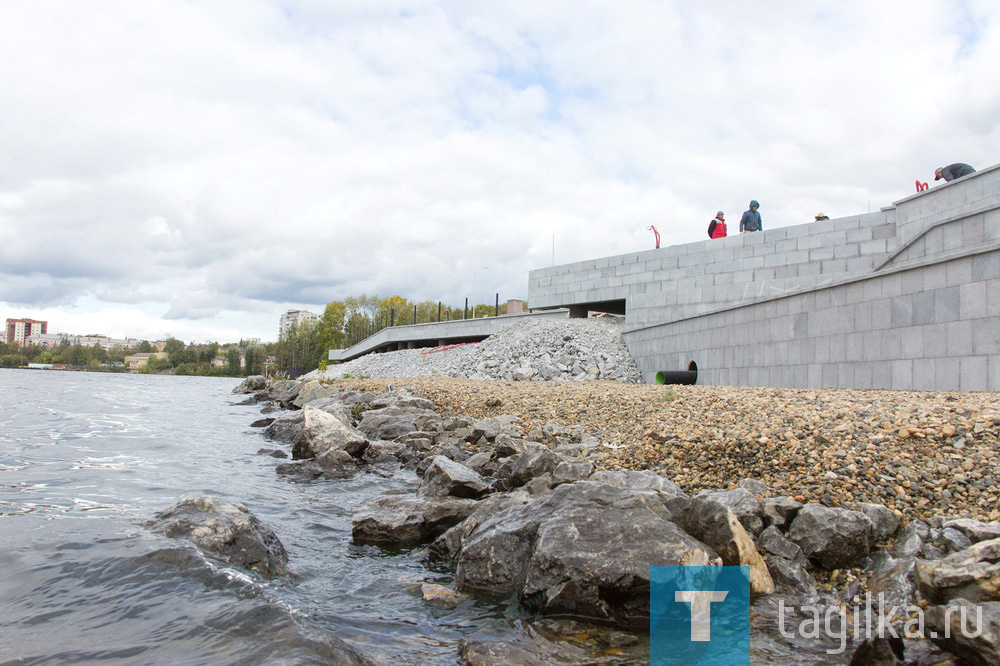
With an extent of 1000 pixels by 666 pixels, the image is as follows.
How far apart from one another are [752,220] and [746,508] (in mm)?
19154

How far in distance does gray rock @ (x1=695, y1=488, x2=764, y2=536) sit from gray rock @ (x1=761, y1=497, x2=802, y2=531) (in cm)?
4

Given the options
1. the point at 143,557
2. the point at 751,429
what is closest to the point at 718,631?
the point at 751,429

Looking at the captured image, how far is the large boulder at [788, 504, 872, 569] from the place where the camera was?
13.8 ft

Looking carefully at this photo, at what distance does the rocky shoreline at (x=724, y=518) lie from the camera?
11.6ft

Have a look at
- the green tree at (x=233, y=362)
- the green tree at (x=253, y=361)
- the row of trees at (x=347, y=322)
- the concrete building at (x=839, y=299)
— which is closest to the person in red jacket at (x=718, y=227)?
the concrete building at (x=839, y=299)

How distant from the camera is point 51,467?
29.5 ft

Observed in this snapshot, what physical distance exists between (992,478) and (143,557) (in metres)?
6.50

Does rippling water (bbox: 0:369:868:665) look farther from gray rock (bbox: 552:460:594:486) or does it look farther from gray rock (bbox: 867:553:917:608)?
gray rock (bbox: 552:460:594:486)

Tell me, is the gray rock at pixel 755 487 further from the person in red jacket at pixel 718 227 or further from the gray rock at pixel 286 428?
the person in red jacket at pixel 718 227

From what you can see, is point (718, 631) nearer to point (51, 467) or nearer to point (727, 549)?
point (727, 549)

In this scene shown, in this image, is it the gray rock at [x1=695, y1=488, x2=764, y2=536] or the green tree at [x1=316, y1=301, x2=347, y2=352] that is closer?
the gray rock at [x1=695, y1=488, x2=764, y2=536]

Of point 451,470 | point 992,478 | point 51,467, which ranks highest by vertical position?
point 992,478

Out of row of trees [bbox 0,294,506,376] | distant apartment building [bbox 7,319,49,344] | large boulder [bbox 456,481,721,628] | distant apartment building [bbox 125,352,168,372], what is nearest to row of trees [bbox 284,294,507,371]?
row of trees [bbox 0,294,506,376]

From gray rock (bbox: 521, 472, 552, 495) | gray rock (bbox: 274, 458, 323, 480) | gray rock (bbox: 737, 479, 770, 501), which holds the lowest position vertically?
gray rock (bbox: 274, 458, 323, 480)
